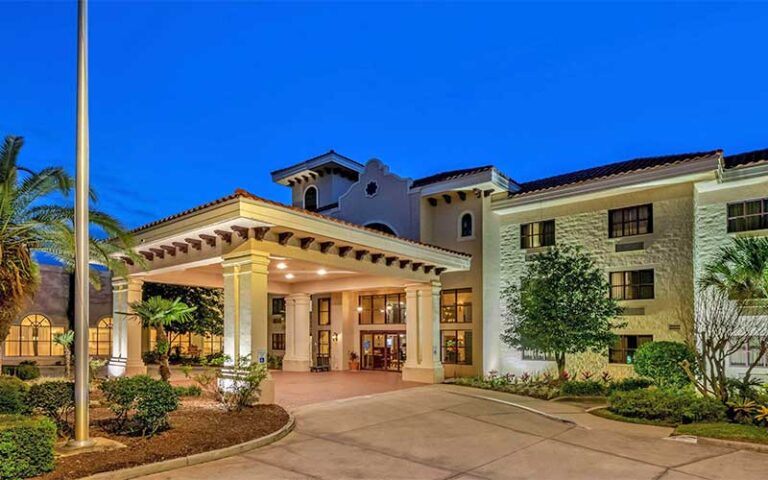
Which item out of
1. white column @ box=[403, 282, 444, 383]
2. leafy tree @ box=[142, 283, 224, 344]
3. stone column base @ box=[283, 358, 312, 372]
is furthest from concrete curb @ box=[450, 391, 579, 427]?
leafy tree @ box=[142, 283, 224, 344]

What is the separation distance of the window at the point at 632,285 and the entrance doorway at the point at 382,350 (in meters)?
9.49

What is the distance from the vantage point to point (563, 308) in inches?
754

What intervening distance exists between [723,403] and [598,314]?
5.77 metres

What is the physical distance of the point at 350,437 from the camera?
461 inches

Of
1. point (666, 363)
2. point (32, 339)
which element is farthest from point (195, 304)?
point (666, 363)

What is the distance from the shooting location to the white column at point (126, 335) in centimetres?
2052

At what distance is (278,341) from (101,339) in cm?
1046

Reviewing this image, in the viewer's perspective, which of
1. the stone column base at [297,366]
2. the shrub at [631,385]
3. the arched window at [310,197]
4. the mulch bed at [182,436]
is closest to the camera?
the mulch bed at [182,436]

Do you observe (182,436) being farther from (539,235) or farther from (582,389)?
(539,235)

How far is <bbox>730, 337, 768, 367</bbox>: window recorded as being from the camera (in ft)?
57.8

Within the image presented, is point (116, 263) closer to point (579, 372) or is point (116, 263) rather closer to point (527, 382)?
point (527, 382)

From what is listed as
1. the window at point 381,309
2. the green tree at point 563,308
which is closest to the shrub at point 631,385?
the green tree at point 563,308

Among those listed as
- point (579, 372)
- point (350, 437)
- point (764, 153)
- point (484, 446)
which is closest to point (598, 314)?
point (579, 372)

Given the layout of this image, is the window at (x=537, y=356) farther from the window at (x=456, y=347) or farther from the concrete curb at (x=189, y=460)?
the concrete curb at (x=189, y=460)
